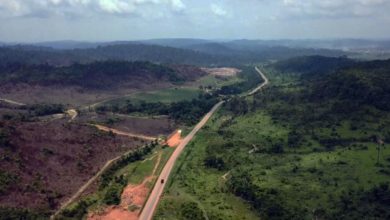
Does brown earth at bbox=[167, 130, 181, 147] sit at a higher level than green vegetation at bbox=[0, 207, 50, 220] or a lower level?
higher

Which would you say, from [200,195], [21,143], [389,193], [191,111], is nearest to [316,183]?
[389,193]

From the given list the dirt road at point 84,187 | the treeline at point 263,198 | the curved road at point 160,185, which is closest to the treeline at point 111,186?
the dirt road at point 84,187

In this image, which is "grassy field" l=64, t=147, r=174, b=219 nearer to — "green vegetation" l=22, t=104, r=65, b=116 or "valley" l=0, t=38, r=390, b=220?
"valley" l=0, t=38, r=390, b=220

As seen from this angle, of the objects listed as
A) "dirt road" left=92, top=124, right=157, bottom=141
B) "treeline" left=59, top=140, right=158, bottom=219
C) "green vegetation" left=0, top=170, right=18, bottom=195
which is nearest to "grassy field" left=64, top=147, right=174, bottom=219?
"treeline" left=59, top=140, right=158, bottom=219

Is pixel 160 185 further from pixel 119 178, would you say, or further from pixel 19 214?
pixel 19 214

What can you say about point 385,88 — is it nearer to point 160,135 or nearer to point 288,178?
point 288,178
